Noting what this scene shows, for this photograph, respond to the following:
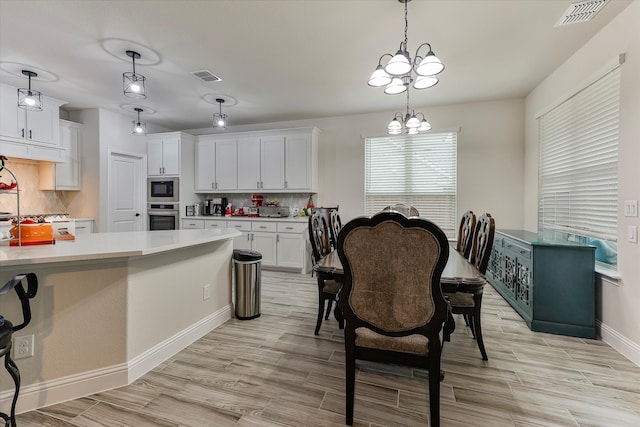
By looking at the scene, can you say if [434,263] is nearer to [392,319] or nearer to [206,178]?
[392,319]

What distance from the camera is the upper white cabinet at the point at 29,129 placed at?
3.87 m

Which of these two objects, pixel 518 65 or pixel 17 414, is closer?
pixel 17 414

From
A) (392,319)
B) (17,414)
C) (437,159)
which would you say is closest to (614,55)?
(437,159)

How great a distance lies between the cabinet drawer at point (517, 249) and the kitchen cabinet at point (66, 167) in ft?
21.4

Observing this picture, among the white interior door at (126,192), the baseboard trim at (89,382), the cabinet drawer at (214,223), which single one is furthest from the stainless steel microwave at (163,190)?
the baseboard trim at (89,382)

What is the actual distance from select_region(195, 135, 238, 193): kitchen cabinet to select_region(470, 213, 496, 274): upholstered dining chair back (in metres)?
4.39

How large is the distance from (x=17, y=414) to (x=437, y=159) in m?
5.25

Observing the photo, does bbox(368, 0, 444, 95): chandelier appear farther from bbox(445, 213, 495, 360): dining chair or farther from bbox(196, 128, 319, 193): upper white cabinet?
bbox(196, 128, 319, 193): upper white cabinet

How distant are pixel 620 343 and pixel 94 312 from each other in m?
3.92

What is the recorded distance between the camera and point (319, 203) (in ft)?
17.8

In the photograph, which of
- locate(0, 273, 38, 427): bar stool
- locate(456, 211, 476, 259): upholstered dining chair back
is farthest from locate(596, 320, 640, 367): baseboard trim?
locate(0, 273, 38, 427): bar stool

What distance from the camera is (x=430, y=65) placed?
1934 millimetres

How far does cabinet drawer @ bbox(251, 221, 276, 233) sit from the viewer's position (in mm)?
5082

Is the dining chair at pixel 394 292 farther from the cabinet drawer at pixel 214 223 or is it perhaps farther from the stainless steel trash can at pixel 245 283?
the cabinet drawer at pixel 214 223
